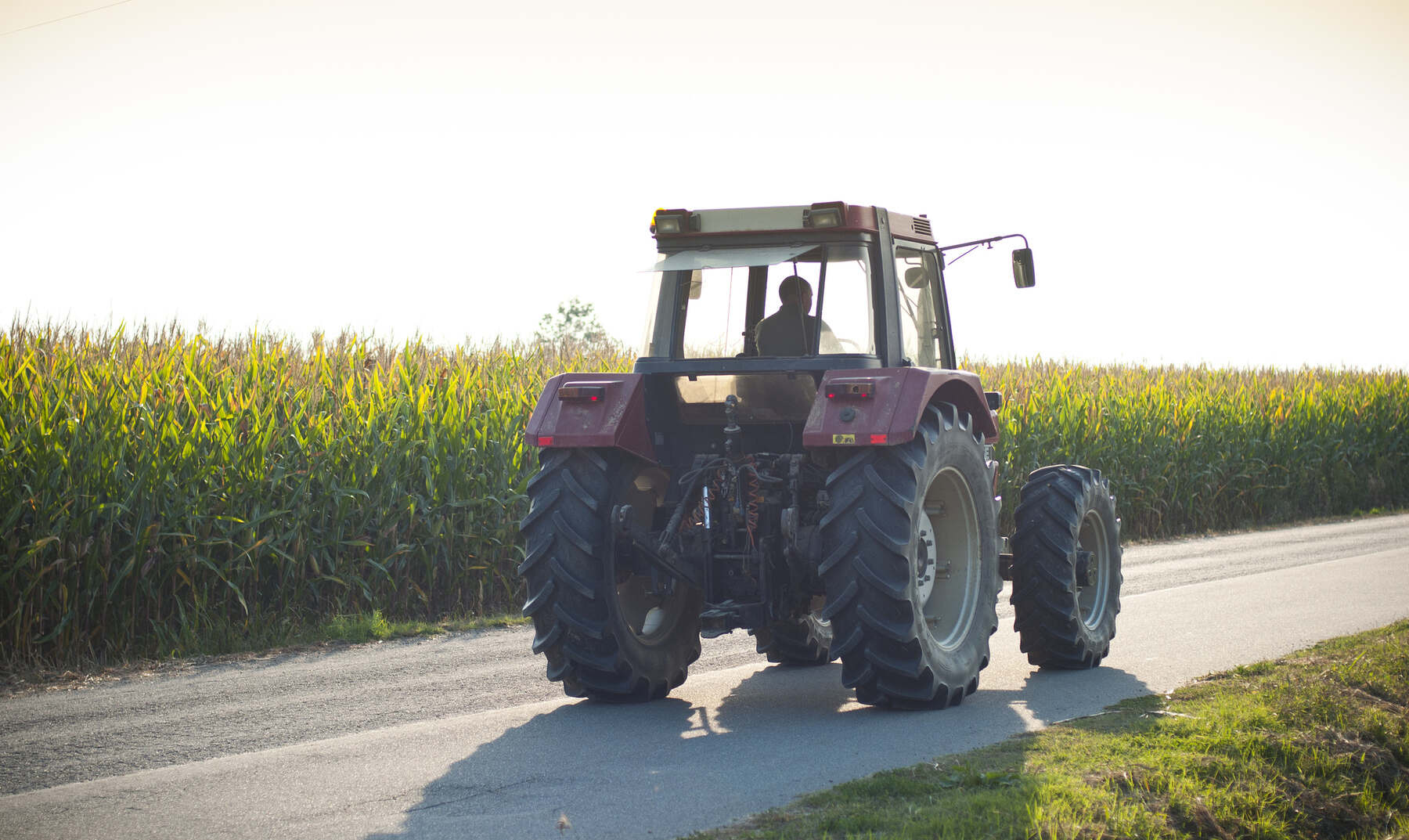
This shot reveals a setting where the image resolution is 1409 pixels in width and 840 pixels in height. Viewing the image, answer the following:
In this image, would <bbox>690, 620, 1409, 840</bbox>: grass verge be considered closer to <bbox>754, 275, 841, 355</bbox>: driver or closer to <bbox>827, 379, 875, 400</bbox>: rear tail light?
<bbox>827, 379, 875, 400</bbox>: rear tail light

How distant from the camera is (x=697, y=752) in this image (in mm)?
5594

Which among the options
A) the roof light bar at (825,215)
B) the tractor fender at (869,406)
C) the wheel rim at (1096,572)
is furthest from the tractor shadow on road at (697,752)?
the roof light bar at (825,215)

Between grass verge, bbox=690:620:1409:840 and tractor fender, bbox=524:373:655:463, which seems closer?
grass verge, bbox=690:620:1409:840

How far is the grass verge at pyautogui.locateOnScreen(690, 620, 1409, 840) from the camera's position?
4.37 meters

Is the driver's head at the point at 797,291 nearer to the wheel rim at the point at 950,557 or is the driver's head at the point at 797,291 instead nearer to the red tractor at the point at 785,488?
the red tractor at the point at 785,488

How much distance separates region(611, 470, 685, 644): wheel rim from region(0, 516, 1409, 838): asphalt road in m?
0.44

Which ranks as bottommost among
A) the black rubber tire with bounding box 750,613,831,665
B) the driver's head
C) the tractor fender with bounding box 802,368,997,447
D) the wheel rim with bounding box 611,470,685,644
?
the black rubber tire with bounding box 750,613,831,665

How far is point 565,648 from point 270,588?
13.3 ft

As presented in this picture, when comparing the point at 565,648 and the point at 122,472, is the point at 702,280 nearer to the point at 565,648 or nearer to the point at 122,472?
the point at 565,648

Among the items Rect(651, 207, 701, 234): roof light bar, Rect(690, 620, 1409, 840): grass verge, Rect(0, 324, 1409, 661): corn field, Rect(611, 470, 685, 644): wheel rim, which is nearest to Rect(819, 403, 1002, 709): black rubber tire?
Rect(690, 620, 1409, 840): grass verge

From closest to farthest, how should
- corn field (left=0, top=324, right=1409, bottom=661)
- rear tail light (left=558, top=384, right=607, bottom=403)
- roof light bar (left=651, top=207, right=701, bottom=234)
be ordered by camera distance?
rear tail light (left=558, top=384, right=607, bottom=403), roof light bar (left=651, top=207, right=701, bottom=234), corn field (left=0, top=324, right=1409, bottom=661)

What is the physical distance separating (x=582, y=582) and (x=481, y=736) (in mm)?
965

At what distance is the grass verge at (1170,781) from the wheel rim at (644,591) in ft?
7.20

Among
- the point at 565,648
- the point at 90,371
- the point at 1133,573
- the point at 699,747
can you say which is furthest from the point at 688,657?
the point at 1133,573
